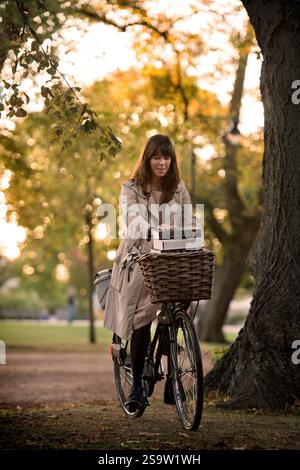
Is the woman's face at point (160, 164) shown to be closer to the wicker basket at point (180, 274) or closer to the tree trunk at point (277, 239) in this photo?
the wicker basket at point (180, 274)

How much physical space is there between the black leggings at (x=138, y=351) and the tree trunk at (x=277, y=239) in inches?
53.6

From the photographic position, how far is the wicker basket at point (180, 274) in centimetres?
607

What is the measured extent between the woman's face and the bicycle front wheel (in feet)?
3.53

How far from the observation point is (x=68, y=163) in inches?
1030

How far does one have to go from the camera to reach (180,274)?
6.09m

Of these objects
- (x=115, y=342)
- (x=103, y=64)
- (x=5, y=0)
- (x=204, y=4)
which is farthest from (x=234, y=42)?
(x=115, y=342)

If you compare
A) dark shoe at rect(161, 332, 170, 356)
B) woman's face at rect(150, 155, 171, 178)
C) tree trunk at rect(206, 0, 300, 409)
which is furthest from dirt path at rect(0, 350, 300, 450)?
woman's face at rect(150, 155, 171, 178)

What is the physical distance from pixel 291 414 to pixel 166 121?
53.0 ft

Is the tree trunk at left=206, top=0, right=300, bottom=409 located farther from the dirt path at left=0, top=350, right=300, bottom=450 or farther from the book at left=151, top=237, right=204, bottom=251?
the book at left=151, top=237, right=204, bottom=251

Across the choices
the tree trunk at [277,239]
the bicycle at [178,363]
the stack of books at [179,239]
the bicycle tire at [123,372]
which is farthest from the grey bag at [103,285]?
the tree trunk at [277,239]

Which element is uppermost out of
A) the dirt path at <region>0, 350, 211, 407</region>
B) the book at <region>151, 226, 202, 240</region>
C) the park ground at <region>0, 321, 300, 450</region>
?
the book at <region>151, 226, 202, 240</region>

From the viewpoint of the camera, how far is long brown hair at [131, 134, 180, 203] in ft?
22.4

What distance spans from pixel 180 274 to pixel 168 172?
112 centimetres
